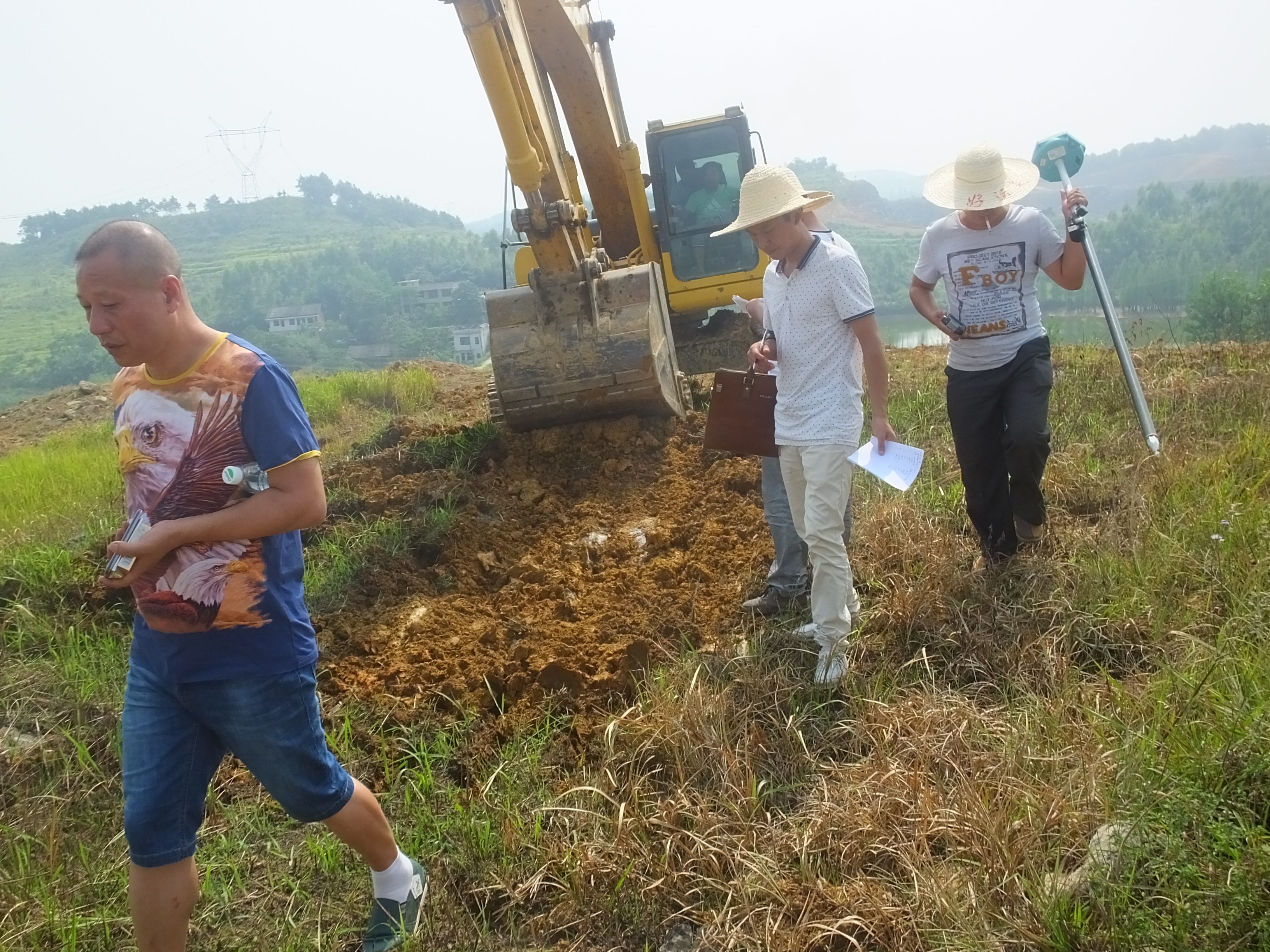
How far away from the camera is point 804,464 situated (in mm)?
3531

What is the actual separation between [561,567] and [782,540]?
50.5 inches

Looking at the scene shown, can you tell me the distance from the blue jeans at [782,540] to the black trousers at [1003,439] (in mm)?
600

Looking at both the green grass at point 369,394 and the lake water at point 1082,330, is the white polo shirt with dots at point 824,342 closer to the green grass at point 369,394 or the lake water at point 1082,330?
the lake water at point 1082,330

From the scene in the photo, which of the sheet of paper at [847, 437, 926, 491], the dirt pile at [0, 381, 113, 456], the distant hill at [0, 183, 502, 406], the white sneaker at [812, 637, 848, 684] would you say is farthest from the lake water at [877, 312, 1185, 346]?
the dirt pile at [0, 381, 113, 456]

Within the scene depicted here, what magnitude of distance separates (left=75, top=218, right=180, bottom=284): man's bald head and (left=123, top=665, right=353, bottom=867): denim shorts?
Answer: 0.90 meters

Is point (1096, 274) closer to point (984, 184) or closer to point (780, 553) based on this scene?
point (984, 184)

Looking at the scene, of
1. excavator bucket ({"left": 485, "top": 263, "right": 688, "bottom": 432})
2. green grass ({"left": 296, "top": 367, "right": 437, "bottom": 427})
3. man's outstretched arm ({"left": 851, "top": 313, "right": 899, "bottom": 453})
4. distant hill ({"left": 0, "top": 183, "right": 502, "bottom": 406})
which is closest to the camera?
man's outstretched arm ({"left": 851, "top": 313, "right": 899, "bottom": 453})

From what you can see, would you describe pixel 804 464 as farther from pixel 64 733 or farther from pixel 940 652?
pixel 64 733

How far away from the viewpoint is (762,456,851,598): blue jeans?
4191mm

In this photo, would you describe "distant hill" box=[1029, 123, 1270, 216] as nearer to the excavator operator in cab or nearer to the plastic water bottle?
the excavator operator in cab

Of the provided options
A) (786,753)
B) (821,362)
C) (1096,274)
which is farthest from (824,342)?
(1096,274)

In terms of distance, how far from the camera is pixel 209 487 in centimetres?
215

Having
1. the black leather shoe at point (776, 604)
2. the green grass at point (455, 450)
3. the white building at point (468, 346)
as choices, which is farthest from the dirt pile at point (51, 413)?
the black leather shoe at point (776, 604)

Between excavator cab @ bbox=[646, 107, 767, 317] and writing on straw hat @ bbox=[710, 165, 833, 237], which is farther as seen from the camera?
excavator cab @ bbox=[646, 107, 767, 317]
